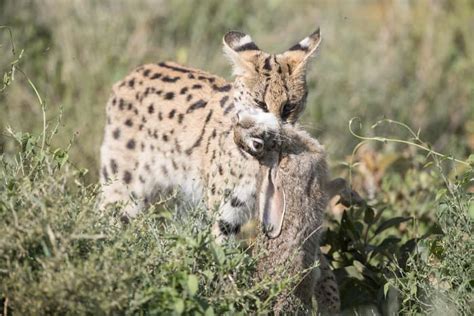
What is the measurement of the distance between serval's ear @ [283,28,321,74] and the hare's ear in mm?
1311

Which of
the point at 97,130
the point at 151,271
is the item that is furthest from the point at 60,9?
the point at 151,271

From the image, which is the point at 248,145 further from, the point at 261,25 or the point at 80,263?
the point at 261,25

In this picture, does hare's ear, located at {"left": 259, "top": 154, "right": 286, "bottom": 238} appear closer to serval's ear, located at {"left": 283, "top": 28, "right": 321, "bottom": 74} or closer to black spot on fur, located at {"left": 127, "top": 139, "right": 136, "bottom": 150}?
serval's ear, located at {"left": 283, "top": 28, "right": 321, "bottom": 74}

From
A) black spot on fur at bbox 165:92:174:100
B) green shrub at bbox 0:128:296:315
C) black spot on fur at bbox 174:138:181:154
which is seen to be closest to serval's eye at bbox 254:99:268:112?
black spot on fur at bbox 174:138:181:154

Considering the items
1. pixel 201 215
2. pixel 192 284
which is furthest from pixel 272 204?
pixel 192 284

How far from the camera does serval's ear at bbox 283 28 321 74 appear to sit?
6.31 meters

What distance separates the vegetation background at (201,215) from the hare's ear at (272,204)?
0.98 feet

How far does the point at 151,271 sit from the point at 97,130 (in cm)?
409

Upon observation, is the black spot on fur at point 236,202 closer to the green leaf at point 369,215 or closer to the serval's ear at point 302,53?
the green leaf at point 369,215

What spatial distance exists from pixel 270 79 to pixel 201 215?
1.58 m

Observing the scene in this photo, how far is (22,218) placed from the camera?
405 centimetres

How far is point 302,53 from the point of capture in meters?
6.44

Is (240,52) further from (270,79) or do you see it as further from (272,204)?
(272,204)

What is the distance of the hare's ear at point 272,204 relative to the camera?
5016mm
